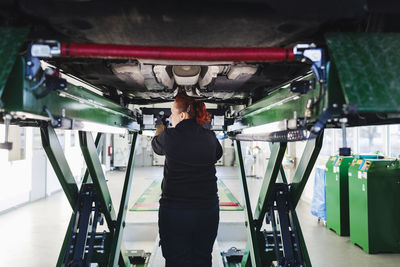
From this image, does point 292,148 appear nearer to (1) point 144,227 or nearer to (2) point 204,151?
(1) point 144,227

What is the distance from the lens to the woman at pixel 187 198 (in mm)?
1864

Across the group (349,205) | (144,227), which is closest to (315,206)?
(349,205)

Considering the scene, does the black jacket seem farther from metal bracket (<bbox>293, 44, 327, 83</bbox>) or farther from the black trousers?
metal bracket (<bbox>293, 44, 327, 83</bbox>)

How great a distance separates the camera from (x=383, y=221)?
13.3 feet

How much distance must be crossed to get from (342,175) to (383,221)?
3.00 ft

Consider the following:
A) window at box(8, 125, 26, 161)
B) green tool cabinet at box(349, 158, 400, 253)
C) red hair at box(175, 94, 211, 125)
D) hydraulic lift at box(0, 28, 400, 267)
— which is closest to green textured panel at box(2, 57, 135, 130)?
hydraulic lift at box(0, 28, 400, 267)

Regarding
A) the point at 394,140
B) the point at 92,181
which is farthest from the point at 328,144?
the point at 92,181

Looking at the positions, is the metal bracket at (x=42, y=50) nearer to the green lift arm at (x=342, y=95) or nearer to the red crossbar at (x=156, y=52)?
the red crossbar at (x=156, y=52)

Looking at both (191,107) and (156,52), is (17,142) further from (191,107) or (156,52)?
(156,52)

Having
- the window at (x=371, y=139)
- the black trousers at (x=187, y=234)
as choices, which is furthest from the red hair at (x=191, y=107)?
the window at (x=371, y=139)

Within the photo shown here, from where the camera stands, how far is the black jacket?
6.14 feet

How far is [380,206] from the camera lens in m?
4.05

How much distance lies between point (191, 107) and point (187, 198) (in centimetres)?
65

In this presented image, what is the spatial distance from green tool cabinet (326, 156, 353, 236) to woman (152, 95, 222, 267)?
3555 millimetres
